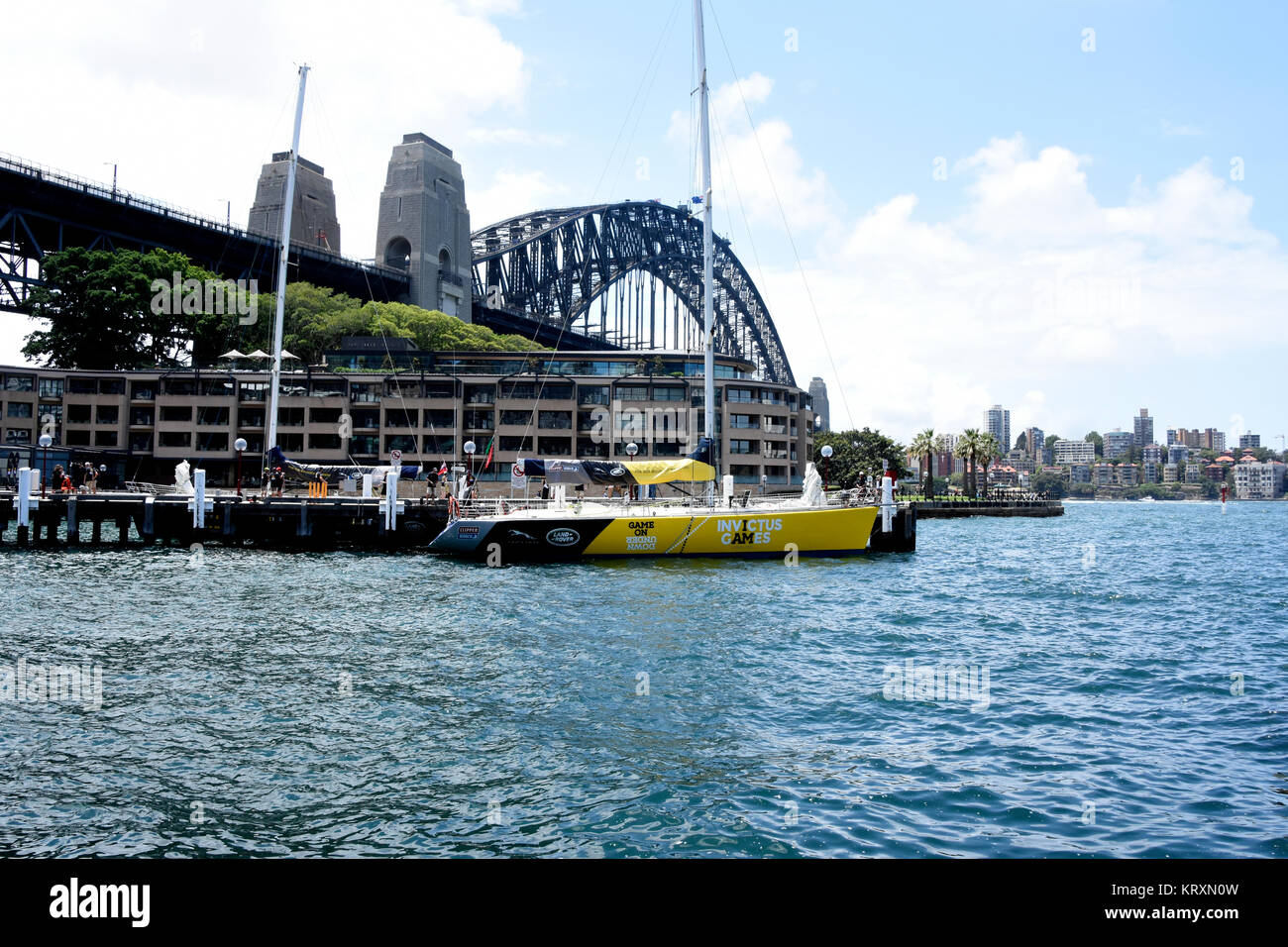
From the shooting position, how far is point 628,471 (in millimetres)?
46688

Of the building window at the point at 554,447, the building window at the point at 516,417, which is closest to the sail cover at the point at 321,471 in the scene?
the building window at the point at 516,417

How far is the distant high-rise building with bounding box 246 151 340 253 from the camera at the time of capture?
130 m

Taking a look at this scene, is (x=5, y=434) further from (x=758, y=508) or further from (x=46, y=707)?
(x=46, y=707)

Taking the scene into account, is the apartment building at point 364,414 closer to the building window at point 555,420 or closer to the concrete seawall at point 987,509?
the building window at point 555,420

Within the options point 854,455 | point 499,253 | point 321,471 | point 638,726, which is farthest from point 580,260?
point 638,726

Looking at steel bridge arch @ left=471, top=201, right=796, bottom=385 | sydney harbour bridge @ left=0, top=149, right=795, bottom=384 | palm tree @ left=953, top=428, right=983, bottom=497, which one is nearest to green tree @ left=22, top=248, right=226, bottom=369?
sydney harbour bridge @ left=0, top=149, right=795, bottom=384

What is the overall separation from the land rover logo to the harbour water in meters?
11.2

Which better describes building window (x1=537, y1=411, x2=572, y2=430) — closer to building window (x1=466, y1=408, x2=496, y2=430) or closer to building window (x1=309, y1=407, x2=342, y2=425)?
building window (x1=466, y1=408, x2=496, y2=430)

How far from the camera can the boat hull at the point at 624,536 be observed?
4156 centimetres

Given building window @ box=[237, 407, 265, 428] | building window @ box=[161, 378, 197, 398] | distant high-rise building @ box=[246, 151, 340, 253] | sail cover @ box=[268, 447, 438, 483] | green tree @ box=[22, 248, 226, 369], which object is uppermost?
distant high-rise building @ box=[246, 151, 340, 253]

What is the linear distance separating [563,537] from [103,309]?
82.0 metres

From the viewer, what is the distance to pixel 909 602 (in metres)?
30.2
